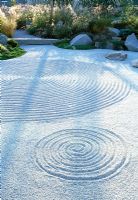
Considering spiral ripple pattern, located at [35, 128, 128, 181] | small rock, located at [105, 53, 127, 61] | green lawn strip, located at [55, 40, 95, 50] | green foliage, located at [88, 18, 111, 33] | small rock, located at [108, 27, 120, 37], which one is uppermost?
green foliage, located at [88, 18, 111, 33]

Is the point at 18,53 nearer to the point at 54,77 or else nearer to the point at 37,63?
the point at 37,63

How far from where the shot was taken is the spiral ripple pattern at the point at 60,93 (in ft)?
14.8

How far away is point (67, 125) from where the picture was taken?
13.4ft

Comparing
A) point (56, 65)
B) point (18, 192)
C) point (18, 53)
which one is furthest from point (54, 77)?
point (18, 192)

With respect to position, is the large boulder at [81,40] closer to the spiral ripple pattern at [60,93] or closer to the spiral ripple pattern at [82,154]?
the spiral ripple pattern at [60,93]

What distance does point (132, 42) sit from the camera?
879 cm

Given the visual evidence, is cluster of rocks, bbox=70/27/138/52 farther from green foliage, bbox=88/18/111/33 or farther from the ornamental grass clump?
the ornamental grass clump

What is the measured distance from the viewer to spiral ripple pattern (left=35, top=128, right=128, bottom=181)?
3084 mm

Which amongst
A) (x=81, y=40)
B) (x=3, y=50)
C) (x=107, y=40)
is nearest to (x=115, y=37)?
(x=107, y=40)

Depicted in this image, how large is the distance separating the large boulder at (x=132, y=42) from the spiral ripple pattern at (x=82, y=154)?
508cm

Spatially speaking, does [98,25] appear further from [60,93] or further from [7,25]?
[60,93]

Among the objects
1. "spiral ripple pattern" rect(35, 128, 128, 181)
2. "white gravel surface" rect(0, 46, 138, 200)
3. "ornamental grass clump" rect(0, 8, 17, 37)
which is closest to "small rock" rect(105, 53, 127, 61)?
"white gravel surface" rect(0, 46, 138, 200)

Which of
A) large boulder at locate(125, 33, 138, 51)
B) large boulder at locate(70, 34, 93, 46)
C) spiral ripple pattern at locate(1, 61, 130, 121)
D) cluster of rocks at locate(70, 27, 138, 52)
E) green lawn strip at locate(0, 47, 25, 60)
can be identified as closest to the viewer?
spiral ripple pattern at locate(1, 61, 130, 121)

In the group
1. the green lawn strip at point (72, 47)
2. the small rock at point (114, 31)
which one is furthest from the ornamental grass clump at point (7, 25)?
the small rock at point (114, 31)
